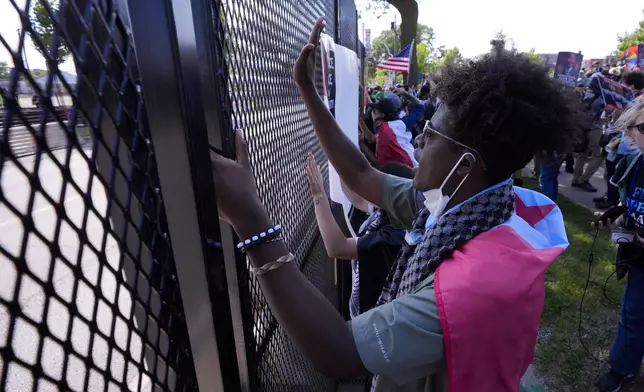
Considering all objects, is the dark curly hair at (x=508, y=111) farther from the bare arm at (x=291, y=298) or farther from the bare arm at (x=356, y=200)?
the bare arm at (x=356, y=200)

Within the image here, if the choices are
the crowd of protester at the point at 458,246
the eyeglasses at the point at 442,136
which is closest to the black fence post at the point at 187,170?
the crowd of protester at the point at 458,246

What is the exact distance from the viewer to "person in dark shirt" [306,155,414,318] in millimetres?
2156

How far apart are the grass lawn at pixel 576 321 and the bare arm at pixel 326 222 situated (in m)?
2.23

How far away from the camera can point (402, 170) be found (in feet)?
10.7

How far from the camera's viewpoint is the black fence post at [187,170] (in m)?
0.86

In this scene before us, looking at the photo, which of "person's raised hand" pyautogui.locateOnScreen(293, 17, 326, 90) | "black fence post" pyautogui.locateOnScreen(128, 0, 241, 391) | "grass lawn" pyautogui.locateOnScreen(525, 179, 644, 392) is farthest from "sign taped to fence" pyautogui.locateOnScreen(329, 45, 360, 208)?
"grass lawn" pyautogui.locateOnScreen(525, 179, 644, 392)

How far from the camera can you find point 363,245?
7.70 feet

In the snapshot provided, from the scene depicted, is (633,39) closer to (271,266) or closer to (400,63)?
(400,63)

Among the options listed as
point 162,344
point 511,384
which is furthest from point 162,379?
point 511,384

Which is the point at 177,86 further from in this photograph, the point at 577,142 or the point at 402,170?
the point at 402,170

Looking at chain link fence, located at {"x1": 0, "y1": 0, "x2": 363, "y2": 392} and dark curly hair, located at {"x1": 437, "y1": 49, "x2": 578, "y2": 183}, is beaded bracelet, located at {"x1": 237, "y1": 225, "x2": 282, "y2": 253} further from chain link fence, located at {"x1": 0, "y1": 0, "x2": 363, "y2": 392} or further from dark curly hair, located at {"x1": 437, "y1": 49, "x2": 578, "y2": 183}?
dark curly hair, located at {"x1": 437, "y1": 49, "x2": 578, "y2": 183}

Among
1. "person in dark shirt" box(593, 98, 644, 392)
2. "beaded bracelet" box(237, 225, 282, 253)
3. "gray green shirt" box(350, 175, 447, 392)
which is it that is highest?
"beaded bracelet" box(237, 225, 282, 253)

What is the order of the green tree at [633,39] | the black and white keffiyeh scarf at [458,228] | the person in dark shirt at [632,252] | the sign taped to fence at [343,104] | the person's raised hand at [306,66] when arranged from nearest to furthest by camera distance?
1. the black and white keffiyeh scarf at [458,228]
2. the person's raised hand at [306,66]
3. the sign taped to fence at [343,104]
4. the person in dark shirt at [632,252]
5. the green tree at [633,39]

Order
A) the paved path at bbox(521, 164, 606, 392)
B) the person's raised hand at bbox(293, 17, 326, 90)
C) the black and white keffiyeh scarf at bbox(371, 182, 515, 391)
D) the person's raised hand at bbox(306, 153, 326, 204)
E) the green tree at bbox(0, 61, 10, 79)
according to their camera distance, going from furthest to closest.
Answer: the paved path at bbox(521, 164, 606, 392) → the person's raised hand at bbox(306, 153, 326, 204) → the person's raised hand at bbox(293, 17, 326, 90) → the black and white keffiyeh scarf at bbox(371, 182, 515, 391) → the green tree at bbox(0, 61, 10, 79)
